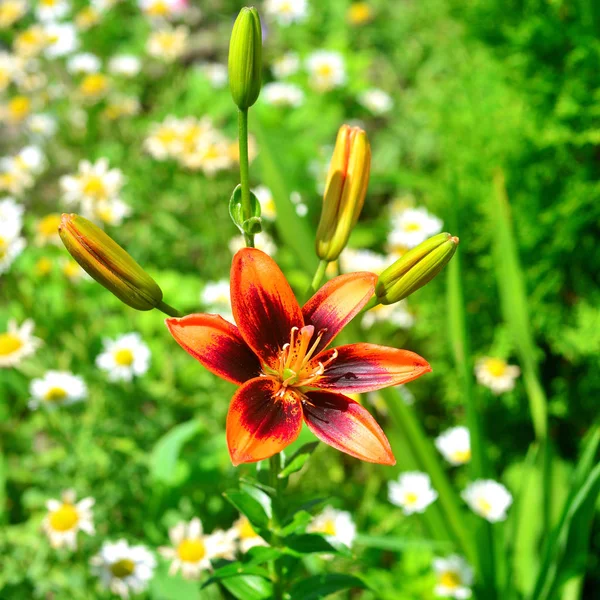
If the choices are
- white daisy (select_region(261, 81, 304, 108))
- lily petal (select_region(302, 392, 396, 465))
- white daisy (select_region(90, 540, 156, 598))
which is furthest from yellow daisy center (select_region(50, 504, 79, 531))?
white daisy (select_region(261, 81, 304, 108))

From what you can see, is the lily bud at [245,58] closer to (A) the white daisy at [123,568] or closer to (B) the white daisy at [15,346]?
(A) the white daisy at [123,568]

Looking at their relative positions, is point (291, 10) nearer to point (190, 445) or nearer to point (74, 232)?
point (190, 445)

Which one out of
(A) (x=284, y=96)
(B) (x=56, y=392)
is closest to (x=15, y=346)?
(B) (x=56, y=392)

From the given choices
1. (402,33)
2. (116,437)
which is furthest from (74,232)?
(402,33)

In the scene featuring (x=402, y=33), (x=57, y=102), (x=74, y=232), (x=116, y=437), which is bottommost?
(x=74, y=232)

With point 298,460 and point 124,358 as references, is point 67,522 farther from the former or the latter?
point 298,460

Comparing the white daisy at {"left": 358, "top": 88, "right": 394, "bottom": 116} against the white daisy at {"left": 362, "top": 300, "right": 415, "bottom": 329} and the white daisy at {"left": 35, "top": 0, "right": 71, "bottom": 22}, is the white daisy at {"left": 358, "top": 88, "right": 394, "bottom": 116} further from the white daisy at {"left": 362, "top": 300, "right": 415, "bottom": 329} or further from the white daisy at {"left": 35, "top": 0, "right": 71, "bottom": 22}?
the white daisy at {"left": 35, "top": 0, "right": 71, "bottom": 22}
